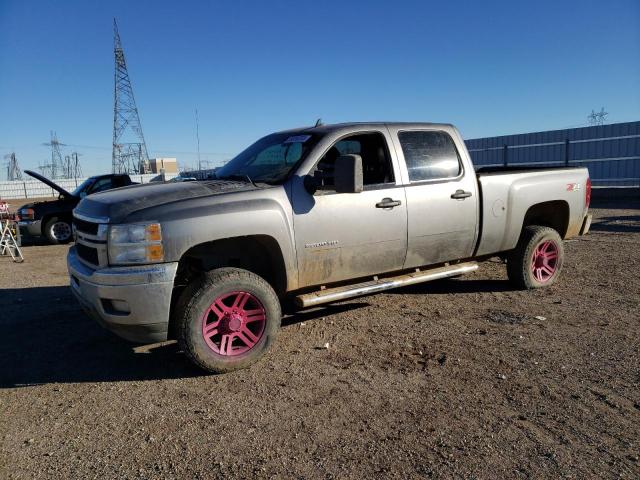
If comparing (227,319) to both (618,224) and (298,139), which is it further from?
(618,224)

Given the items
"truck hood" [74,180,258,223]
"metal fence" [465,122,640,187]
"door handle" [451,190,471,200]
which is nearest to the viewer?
"truck hood" [74,180,258,223]

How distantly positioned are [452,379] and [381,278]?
1.41 meters

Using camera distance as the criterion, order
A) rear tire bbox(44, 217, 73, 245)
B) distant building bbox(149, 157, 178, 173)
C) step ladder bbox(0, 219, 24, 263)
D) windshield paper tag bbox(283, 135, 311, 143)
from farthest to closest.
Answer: distant building bbox(149, 157, 178, 173) < rear tire bbox(44, 217, 73, 245) < step ladder bbox(0, 219, 24, 263) < windshield paper tag bbox(283, 135, 311, 143)

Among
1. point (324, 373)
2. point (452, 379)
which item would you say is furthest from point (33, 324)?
point (452, 379)

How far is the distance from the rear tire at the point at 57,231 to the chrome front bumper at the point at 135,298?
32.0 ft

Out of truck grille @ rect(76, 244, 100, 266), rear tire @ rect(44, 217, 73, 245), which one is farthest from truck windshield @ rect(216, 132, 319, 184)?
rear tire @ rect(44, 217, 73, 245)

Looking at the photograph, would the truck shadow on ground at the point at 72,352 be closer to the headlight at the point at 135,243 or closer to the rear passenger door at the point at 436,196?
the headlight at the point at 135,243

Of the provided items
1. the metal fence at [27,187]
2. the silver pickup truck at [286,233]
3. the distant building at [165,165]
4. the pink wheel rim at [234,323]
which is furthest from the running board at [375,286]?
the distant building at [165,165]

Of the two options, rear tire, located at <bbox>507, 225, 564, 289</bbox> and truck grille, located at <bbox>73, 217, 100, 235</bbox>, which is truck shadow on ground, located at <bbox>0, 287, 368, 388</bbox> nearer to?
truck grille, located at <bbox>73, 217, 100, 235</bbox>

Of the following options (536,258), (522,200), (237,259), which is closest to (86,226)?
(237,259)

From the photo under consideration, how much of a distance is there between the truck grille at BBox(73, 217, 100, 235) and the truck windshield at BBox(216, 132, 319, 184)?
1.35 metres

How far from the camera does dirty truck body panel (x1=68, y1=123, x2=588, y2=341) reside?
11.5ft

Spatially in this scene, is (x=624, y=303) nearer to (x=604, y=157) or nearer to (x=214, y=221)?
(x=214, y=221)

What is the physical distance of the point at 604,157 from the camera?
16.9 metres
